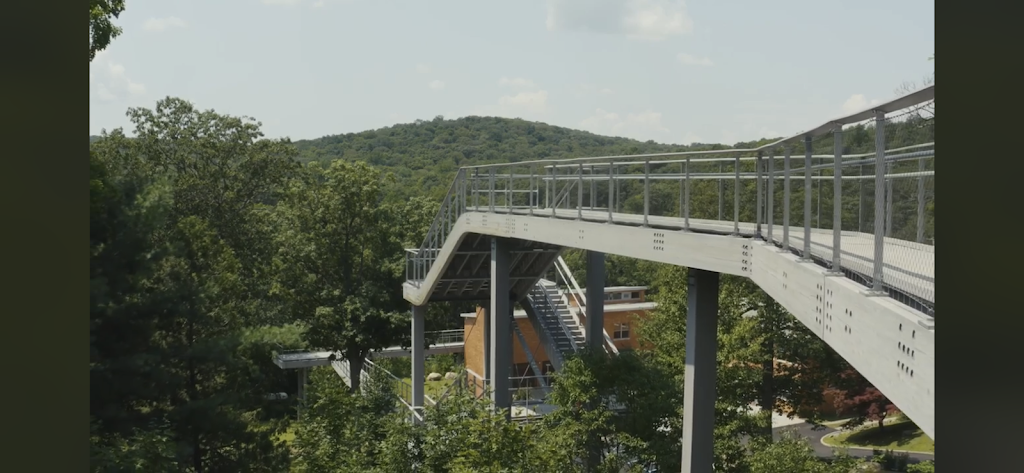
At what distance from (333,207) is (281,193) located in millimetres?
7002

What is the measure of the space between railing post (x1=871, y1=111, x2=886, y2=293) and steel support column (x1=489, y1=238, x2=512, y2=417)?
14.5 m

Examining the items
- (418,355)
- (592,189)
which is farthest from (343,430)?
(592,189)

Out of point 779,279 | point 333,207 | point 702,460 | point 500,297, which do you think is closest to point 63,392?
point 779,279

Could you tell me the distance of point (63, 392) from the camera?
2.35 feet

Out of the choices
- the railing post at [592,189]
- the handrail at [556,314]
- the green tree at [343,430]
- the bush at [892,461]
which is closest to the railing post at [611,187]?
the railing post at [592,189]

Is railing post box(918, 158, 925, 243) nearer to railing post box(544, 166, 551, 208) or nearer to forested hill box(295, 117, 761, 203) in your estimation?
railing post box(544, 166, 551, 208)

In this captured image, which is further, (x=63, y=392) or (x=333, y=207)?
(x=333, y=207)

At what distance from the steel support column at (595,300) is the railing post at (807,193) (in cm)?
1152

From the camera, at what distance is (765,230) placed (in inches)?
375

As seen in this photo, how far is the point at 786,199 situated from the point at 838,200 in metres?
1.99

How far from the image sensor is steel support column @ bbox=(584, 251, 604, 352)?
18.8 m

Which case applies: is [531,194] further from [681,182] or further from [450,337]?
[450,337]

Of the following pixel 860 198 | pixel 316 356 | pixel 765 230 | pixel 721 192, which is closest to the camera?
pixel 860 198

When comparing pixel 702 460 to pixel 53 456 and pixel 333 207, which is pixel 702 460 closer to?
pixel 53 456
